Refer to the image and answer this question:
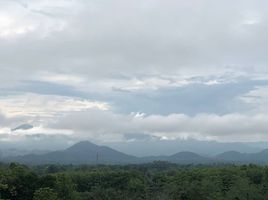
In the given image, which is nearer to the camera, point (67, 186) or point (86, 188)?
point (67, 186)

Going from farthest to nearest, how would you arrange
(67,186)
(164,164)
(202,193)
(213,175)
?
(164,164) → (213,175) → (202,193) → (67,186)

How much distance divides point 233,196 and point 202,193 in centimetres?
322

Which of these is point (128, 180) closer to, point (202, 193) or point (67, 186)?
point (202, 193)

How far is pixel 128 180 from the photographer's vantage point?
53094 millimetres

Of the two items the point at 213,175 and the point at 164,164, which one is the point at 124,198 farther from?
the point at 164,164

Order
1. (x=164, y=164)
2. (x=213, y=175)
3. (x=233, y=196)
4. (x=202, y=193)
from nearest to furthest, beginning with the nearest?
(x=233, y=196)
(x=202, y=193)
(x=213, y=175)
(x=164, y=164)

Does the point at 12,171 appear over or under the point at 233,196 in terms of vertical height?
over

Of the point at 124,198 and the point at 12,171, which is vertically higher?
the point at 12,171

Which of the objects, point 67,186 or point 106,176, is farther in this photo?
point 106,176

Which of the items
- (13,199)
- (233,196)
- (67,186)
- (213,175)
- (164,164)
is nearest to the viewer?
(13,199)

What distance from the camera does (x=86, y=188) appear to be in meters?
51.8

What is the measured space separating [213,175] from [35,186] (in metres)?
22.4

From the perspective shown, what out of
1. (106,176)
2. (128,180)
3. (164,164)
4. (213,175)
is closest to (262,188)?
(213,175)

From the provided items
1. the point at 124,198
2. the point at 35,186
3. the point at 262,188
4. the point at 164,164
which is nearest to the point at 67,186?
the point at 35,186
